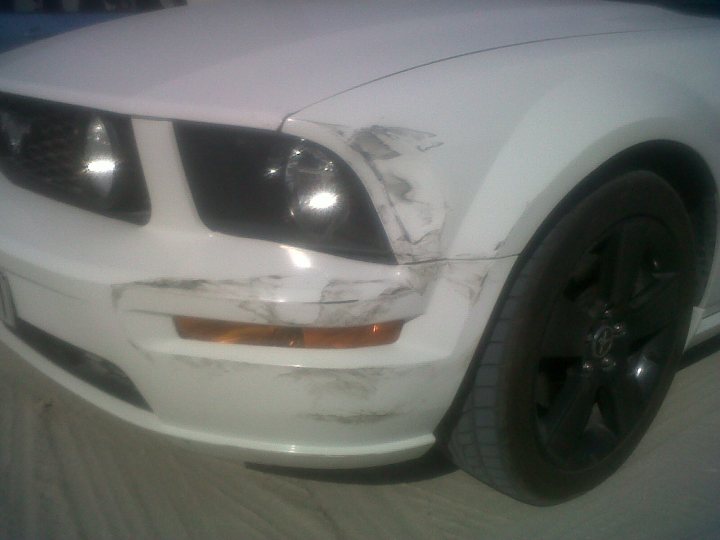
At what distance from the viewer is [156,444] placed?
7.23 feet

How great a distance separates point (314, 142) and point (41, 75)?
793 millimetres

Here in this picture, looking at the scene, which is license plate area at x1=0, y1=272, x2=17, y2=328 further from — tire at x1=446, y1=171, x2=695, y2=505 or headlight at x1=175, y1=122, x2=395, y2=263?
tire at x1=446, y1=171, x2=695, y2=505

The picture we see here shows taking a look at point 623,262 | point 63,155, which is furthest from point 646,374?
point 63,155

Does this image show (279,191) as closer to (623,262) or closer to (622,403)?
(623,262)

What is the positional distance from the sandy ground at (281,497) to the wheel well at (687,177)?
57 centimetres

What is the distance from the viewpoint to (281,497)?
203cm

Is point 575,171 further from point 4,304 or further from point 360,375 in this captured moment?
point 4,304

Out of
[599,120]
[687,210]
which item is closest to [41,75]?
[599,120]

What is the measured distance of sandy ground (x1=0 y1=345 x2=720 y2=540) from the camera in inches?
75.2

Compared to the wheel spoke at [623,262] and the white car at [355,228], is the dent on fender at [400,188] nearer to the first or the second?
the white car at [355,228]

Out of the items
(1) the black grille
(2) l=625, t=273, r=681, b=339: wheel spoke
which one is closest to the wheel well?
(2) l=625, t=273, r=681, b=339: wheel spoke

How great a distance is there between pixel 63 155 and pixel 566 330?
4.04 feet

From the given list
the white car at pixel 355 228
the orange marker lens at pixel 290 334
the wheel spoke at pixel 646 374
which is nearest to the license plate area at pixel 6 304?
the white car at pixel 355 228

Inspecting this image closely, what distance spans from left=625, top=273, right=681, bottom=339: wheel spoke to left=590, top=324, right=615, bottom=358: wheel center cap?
2.9 inches
